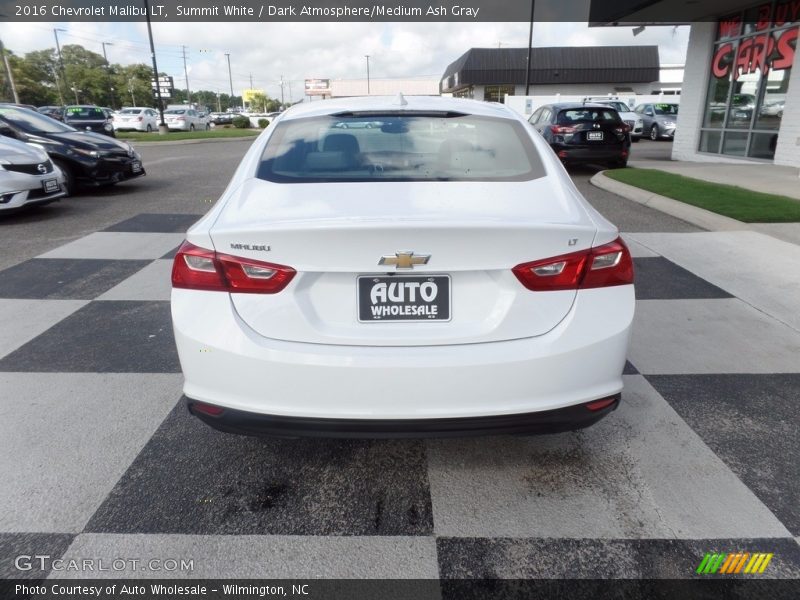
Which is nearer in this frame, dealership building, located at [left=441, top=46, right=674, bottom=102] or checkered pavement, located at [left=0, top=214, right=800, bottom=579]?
checkered pavement, located at [left=0, top=214, right=800, bottom=579]

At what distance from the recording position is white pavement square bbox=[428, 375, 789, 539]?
2.24 meters

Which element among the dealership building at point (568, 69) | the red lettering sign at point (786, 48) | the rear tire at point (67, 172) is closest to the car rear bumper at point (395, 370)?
the rear tire at point (67, 172)

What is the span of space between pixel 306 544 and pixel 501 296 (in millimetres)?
1184

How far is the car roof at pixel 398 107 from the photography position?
3.11 meters

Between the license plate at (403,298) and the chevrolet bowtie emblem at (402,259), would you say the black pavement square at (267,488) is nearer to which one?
the license plate at (403,298)

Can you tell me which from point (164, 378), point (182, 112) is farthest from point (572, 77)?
point (164, 378)

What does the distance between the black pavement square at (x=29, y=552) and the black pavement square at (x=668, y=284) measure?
4377 millimetres

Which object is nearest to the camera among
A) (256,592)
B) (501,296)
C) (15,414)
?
(256,592)

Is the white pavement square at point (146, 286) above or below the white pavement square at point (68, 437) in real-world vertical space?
above

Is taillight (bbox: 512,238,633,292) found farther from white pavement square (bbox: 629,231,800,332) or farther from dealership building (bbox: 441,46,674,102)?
dealership building (bbox: 441,46,674,102)

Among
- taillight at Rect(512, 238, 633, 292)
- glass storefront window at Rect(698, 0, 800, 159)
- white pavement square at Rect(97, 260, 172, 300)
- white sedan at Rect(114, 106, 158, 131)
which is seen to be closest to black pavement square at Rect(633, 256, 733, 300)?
taillight at Rect(512, 238, 633, 292)

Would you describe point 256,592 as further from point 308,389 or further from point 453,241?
point 453,241

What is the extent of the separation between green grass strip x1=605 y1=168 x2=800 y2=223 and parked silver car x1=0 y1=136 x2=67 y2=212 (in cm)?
929

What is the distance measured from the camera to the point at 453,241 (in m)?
2.02
